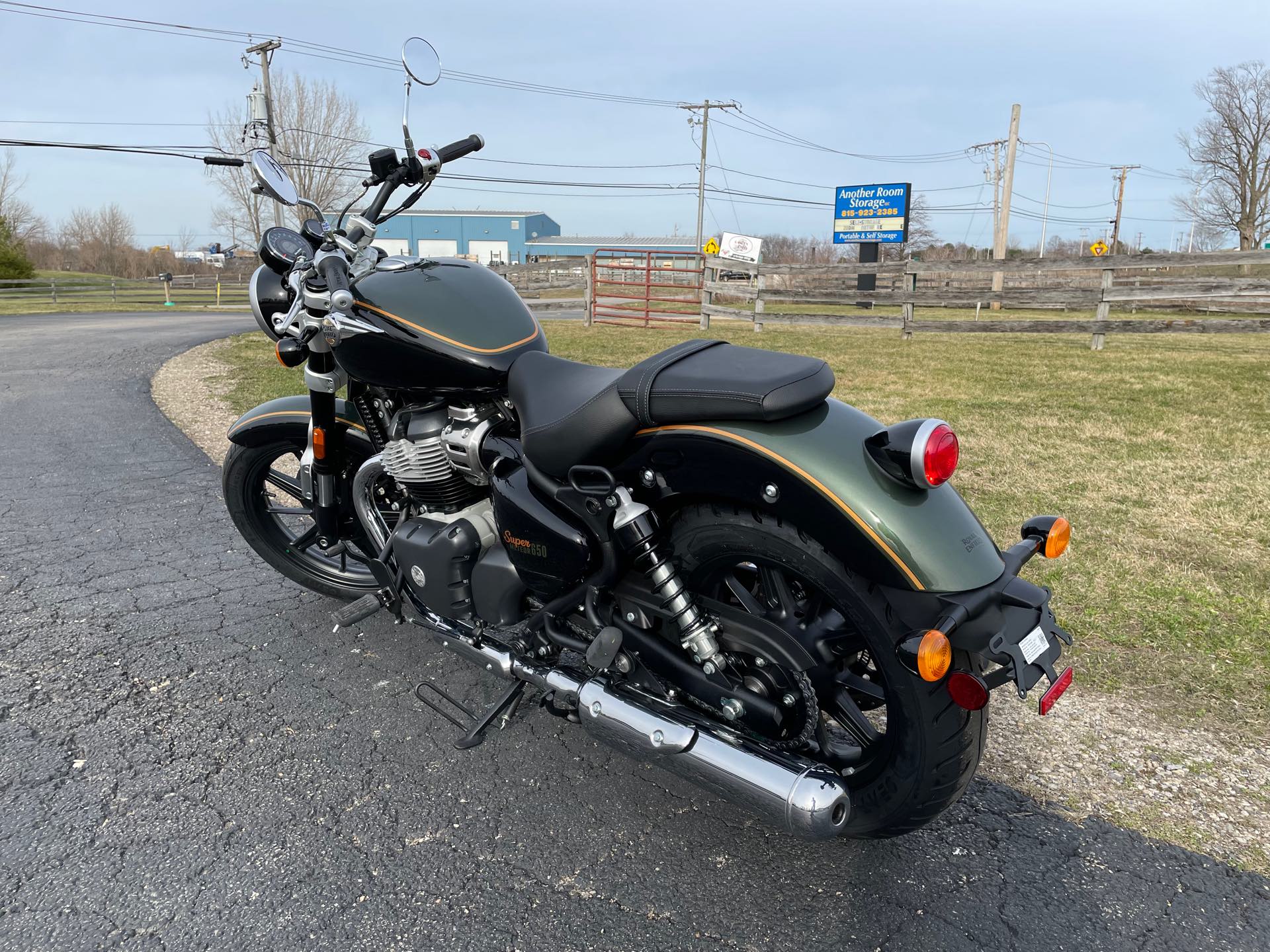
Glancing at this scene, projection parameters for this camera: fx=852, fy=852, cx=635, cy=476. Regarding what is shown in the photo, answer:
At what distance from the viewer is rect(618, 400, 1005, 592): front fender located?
1839mm

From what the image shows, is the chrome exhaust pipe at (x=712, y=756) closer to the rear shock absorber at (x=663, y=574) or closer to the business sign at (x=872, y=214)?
the rear shock absorber at (x=663, y=574)

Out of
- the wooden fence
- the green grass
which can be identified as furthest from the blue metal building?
the green grass

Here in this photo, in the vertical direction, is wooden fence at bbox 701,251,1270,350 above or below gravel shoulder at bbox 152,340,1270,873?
above

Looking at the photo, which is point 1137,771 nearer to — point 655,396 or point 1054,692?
point 1054,692

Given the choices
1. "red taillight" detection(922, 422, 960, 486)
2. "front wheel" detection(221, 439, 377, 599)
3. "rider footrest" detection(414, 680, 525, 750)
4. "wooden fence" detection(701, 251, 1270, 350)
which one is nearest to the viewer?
"red taillight" detection(922, 422, 960, 486)

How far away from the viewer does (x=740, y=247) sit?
23.5 meters

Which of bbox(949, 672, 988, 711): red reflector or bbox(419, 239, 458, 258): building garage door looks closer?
bbox(949, 672, 988, 711): red reflector

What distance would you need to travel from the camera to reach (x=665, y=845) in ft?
7.48

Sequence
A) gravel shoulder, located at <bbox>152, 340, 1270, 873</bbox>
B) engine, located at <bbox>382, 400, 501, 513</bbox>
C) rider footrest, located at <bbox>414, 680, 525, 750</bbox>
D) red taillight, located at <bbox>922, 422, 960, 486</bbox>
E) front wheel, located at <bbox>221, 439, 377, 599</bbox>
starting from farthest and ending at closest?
front wheel, located at <bbox>221, 439, 377, 599</bbox> → engine, located at <bbox>382, 400, 501, 513</bbox> → rider footrest, located at <bbox>414, 680, 525, 750</bbox> → gravel shoulder, located at <bbox>152, 340, 1270, 873</bbox> → red taillight, located at <bbox>922, 422, 960, 486</bbox>

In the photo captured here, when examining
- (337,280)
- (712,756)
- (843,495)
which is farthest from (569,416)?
(337,280)

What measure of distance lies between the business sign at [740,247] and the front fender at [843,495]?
21.3 meters

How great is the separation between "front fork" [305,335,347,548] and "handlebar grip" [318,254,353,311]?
0.93 ft

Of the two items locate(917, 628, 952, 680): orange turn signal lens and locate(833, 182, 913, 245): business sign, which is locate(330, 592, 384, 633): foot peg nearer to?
locate(917, 628, 952, 680): orange turn signal lens

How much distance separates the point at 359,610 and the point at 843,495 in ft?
7.07
